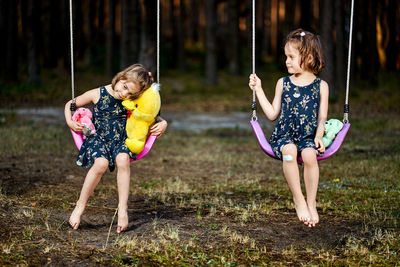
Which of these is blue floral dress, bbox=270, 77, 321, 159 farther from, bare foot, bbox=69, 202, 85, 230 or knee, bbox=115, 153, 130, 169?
bare foot, bbox=69, 202, 85, 230

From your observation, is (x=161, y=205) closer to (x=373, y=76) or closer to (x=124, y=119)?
(x=124, y=119)

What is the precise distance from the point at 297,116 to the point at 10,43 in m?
14.9

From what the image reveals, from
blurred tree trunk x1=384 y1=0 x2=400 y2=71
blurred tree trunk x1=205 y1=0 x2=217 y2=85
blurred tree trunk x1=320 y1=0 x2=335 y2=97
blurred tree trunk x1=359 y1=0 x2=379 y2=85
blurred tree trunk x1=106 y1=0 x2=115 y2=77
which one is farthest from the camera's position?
blurred tree trunk x1=384 y1=0 x2=400 y2=71

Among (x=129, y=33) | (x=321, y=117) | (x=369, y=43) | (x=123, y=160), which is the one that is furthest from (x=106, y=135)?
(x=369, y=43)

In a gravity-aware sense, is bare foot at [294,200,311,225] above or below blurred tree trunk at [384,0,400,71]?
below

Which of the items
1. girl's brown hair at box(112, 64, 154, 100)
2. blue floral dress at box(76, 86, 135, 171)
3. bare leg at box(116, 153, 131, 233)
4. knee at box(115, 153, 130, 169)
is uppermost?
girl's brown hair at box(112, 64, 154, 100)

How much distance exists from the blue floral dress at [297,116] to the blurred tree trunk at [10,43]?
1412cm

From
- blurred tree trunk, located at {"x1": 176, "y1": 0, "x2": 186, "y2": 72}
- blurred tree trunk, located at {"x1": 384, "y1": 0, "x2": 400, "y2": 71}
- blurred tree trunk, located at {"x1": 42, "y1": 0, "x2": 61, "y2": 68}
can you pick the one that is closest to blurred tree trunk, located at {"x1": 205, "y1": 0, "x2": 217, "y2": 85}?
blurred tree trunk, located at {"x1": 176, "y1": 0, "x2": 186, "y2": 72}

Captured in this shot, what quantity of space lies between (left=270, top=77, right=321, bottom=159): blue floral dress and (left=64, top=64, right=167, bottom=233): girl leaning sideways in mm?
874

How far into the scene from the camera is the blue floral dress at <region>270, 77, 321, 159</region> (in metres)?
4.23

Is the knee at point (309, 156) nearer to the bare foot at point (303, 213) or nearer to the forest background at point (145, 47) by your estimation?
the bare foot at point (303, 213)

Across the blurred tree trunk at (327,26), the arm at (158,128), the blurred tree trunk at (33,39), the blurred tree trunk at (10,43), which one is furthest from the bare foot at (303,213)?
the blurred tree trunk at (10,43)

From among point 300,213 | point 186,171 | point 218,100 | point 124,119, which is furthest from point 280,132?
point 218,100

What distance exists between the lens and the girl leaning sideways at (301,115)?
13.5 feet
